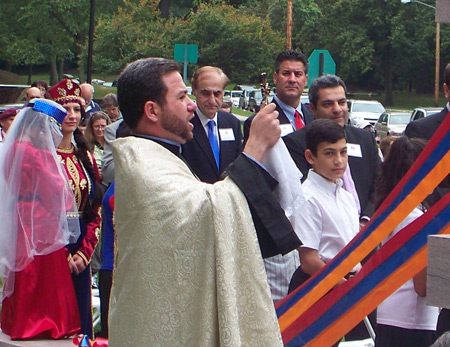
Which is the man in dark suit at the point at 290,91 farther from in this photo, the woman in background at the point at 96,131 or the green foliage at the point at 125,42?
the green foliage at the point at 125,42

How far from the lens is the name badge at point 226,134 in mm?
5250

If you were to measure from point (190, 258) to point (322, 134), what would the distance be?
2.08 meters

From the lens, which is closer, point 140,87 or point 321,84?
point 140,87

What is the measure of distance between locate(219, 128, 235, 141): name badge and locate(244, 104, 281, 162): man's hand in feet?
8.45

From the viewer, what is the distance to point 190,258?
2633 millimetres

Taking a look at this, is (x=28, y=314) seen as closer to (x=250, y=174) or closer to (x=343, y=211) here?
(x=343, y=211)

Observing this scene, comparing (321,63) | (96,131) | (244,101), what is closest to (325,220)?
(96,131)

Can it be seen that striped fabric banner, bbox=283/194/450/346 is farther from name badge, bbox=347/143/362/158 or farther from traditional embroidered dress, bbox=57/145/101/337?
traditional embroidered dress, bbox=57/145/101/337

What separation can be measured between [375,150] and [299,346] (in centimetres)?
185

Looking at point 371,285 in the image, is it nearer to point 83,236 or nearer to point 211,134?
point 211,134

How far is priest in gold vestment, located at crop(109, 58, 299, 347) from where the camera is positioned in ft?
8.55

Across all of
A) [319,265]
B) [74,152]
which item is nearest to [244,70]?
[74,152]

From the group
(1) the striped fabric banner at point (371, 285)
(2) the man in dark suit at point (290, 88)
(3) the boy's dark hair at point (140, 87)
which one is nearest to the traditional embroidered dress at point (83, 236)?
(2) the man in dark suit at point (290, 88)

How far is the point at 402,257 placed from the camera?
3.57 meters
